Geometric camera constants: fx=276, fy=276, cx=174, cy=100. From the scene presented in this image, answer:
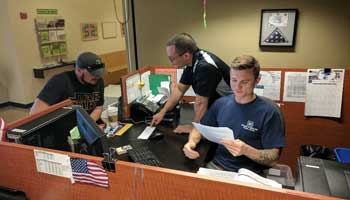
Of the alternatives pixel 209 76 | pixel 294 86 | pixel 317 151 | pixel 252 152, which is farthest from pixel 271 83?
Answer: pixel 252 152

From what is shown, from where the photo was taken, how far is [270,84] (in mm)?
2754

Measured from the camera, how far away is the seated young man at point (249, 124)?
1.48 meters

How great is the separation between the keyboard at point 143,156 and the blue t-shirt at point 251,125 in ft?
1.30

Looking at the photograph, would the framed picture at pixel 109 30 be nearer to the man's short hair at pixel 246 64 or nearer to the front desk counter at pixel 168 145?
the front desk counter at pixel 168 145

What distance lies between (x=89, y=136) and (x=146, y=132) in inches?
39.8

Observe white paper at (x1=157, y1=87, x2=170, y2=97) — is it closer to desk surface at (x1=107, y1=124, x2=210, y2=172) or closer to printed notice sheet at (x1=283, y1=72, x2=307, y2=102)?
desk surface at (x1=107, y1=124, x2=210, y2=172)

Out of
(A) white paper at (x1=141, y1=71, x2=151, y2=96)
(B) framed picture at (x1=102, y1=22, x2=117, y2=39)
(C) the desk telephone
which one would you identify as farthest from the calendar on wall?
(C) the desk telephone

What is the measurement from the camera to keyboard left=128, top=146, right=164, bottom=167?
1630 mm

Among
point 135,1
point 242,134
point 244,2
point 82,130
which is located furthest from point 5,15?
point 242,134

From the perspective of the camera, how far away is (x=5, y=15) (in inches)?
171

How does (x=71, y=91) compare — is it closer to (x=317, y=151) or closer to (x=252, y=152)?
(x=252, y=152)

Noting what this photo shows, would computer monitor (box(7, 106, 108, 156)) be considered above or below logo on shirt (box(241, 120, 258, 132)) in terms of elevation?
above

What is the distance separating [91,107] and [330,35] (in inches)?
103

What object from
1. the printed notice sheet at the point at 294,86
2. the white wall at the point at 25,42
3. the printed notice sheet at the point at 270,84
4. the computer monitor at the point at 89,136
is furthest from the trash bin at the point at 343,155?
the white wall at the point at 25,42
